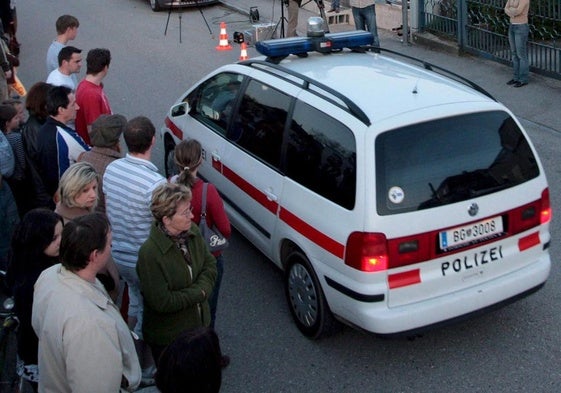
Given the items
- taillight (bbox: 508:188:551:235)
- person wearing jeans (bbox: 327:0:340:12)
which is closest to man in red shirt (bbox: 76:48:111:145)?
taillight (bbox: 508:188:551:235)

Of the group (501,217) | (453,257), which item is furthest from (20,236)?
(501,217)

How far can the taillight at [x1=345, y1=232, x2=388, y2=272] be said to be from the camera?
175 inches

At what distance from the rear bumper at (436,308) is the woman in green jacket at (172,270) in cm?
98

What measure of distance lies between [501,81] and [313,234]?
7.01 metres

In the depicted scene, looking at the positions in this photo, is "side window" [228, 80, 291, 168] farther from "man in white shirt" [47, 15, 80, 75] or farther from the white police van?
"man in white shirt" [47, 15, 80, 75]

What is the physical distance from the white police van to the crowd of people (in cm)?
67

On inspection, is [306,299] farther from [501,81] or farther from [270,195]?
[501,81]

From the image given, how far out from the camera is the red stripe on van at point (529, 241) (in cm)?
485

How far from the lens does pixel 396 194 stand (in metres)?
4.49

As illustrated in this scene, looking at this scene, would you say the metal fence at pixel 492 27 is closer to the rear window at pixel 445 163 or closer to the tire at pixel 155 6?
the rear window at pixel 445 163

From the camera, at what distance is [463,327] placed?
5.30 metres

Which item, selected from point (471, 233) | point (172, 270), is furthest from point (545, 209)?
point (172, 270)

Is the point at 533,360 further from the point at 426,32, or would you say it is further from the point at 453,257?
the point at 426,32

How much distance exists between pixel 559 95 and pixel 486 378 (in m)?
6.36
